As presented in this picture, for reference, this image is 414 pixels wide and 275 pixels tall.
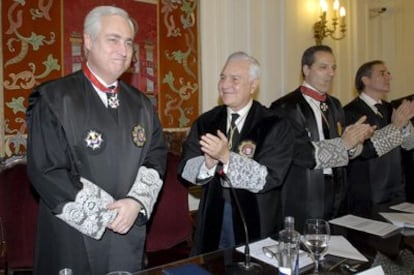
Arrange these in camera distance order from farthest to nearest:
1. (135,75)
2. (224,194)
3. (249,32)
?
1. (249,32)
2. (135,75)
3. (224,194)

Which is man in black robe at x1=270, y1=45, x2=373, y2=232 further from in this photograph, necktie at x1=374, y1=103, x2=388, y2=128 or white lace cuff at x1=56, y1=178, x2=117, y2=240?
white lace cuff at x1=56, y1=178, x2=117, y2=240

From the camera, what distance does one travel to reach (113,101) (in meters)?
1.81

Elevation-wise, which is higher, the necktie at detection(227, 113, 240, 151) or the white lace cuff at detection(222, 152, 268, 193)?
the necktie at detection(227, 113, 240, 151)

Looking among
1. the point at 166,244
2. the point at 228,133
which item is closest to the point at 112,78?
the point at 228,133

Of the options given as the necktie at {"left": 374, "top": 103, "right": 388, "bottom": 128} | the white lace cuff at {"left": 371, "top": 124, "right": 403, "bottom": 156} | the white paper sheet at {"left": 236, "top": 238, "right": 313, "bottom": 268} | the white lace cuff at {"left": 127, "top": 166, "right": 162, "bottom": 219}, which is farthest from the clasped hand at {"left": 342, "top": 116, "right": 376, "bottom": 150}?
the white lace cuff at {"left": 127, "top": 166, "right": 162, "bottom": 219}

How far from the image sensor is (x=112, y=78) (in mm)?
1785

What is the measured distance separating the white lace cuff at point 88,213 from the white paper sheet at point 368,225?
3.48 feet

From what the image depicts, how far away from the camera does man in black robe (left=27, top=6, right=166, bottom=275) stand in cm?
160

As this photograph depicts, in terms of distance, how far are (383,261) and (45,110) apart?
1.42 meters

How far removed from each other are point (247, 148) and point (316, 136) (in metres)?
0.70

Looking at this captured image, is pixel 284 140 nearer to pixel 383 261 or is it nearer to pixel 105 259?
pixel 383 261

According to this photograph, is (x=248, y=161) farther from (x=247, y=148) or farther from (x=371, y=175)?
(x=371, y=175)

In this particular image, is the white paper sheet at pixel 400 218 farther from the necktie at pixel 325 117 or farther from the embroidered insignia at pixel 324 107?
the embroidered insignia at pixel 324 107

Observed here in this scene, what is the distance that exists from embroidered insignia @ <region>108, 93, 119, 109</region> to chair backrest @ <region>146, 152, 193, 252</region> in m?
1.05
